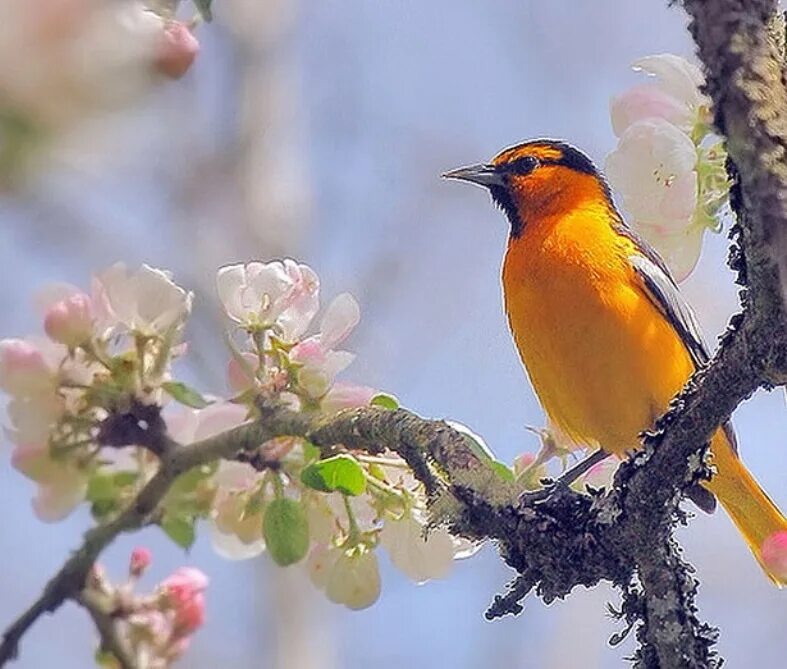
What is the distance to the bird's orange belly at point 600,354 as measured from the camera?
1.79m

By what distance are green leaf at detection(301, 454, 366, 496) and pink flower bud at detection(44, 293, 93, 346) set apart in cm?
30

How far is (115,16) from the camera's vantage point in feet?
1.71

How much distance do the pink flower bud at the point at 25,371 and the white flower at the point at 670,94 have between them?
0.62m

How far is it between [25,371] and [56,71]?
2.80 ft

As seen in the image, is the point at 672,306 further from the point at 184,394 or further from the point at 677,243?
the point at 184,394

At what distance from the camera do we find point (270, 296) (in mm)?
1207

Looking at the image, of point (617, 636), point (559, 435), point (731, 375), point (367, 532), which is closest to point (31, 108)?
point (731, 375)

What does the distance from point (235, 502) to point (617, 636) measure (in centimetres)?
44

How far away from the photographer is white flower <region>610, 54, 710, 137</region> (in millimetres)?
1084

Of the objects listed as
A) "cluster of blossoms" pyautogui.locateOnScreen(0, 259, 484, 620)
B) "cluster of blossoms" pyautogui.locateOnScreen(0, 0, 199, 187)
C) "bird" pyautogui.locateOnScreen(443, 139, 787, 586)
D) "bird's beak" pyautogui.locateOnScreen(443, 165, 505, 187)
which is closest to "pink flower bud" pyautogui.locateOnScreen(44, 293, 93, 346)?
"cluster of blossoms" pyautogui.locateOnScreen(0, 259, 484, 620)

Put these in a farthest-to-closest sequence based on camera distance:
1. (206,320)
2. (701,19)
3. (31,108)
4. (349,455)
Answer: (206,320) < (349,455) < (701,19) < (31,108)

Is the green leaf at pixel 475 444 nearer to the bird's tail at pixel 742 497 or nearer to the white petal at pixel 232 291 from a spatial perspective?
the white petal at pixel 232 291

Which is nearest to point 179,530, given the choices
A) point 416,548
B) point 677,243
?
point 416,548

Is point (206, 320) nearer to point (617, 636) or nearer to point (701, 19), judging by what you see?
point (617, 636)
